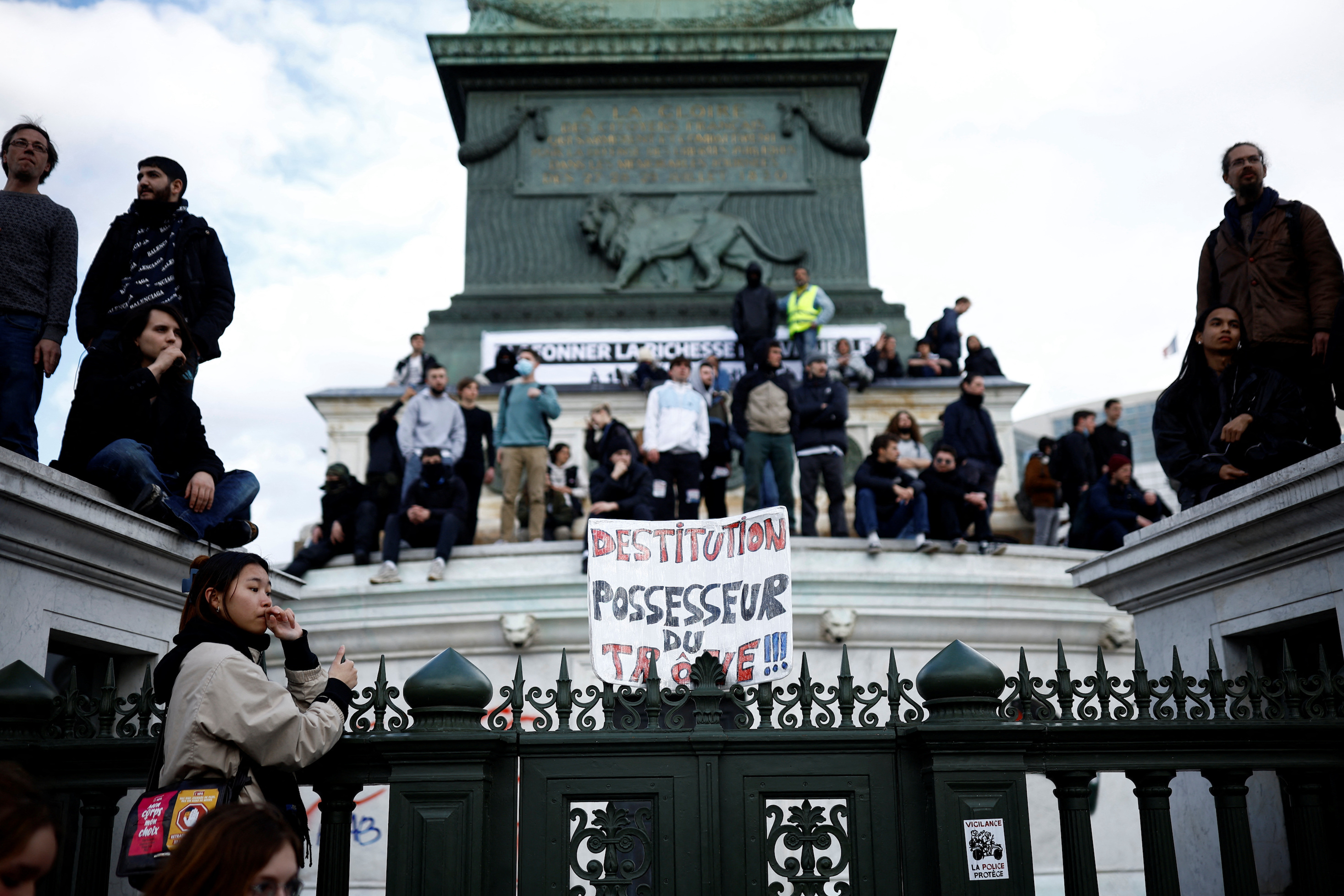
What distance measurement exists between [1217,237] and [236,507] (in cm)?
520

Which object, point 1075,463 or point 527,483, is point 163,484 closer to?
point 527,483

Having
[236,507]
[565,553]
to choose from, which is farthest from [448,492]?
[236,507]

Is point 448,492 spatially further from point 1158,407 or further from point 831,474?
point 1158,407

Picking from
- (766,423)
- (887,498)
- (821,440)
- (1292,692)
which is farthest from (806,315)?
(1292,692)

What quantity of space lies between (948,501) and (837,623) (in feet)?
6.89

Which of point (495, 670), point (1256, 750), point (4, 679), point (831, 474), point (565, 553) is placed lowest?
point (1256, 750)

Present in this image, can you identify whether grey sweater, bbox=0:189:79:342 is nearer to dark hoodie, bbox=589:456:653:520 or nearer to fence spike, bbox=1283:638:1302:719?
fence spike, bbox=1283:638:1302:719

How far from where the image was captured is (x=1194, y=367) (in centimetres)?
662

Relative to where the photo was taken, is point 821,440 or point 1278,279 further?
point 821,440

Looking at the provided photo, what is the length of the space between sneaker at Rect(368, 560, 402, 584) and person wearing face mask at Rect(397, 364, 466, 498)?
3.83ft

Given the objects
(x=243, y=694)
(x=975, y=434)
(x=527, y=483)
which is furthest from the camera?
(x=527, y=483)

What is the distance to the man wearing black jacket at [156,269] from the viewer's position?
21.6 feet

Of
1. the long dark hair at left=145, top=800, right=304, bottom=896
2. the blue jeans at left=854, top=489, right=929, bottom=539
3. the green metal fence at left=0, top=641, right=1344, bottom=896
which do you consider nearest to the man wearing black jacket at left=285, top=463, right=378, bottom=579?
the blue jeans at left=854, top=489, right=929, bottom=539

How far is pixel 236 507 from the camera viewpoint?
6.25m
